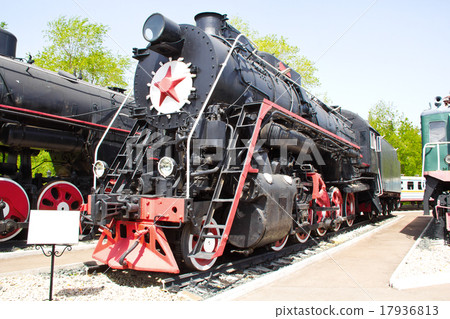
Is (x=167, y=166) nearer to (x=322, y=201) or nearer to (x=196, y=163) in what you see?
(x=196, y=163)

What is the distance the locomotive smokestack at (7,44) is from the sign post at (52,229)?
5736 mm

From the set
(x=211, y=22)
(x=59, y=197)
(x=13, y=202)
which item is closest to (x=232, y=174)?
(x=211, y=22)

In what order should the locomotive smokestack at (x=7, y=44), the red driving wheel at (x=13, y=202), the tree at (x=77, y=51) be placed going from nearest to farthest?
the red driving wheel at (x=13, y=202) < the locomotive smokestack at (x=7, y=44) < the tree at (x=77, y=51)

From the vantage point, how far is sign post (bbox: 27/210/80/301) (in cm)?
392

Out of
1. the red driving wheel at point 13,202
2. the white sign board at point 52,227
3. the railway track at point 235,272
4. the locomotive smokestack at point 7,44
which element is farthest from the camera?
the locomotive smokestack at point 7,44

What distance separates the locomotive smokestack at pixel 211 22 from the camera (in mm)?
6547

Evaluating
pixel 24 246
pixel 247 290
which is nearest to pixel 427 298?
pixel 247 290

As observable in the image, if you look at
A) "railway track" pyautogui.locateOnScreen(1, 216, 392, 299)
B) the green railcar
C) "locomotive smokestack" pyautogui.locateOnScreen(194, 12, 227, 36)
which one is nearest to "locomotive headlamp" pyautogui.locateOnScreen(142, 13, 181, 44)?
"locomotive smokestack" pyautogui.locateOnScreen(194, 12, 227, 36)

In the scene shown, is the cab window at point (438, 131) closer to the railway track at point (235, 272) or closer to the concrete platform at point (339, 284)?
the concrete platform at point (339, 284)

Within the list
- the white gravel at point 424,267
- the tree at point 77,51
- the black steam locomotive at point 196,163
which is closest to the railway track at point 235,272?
the black steam locomotive at point 196,163

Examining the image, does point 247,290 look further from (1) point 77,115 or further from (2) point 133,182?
(1) point 77,115

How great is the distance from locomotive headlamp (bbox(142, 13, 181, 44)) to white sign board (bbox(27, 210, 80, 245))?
2797 mm

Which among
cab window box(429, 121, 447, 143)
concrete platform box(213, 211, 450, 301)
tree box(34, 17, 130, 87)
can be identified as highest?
tree box(34, 17, 130, 87)

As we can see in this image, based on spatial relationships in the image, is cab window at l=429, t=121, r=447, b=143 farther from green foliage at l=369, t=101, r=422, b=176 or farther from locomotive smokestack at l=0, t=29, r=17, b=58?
green foliage at l=369, t=101, r=422, b=176
